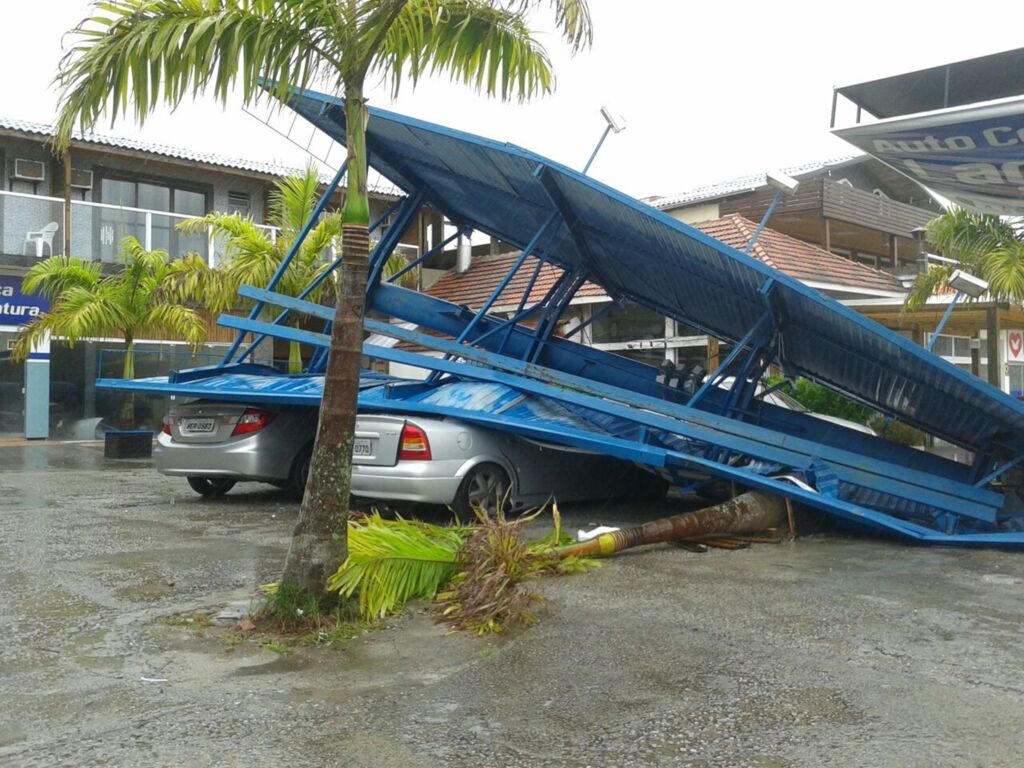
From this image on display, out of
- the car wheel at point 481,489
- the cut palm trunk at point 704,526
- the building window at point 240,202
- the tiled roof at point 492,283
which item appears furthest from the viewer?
the building window at point 240,202

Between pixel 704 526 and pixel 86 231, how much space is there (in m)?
17.7

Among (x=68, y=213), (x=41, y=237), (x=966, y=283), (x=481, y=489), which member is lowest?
(x=481, y=489)

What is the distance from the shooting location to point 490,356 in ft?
29.2

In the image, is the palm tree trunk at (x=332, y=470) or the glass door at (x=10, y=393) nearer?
the palm tree trunk at (x=332, y=470)

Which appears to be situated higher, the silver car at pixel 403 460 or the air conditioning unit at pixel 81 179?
the air conditioning unit at pixel 81 179

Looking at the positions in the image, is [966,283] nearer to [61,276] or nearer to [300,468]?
[300,468]

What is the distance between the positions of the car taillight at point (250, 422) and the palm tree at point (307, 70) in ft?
14.1

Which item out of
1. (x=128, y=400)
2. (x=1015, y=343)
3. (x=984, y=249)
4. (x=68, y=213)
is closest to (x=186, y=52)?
(x=984, y=249)

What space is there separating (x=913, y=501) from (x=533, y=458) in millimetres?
3255

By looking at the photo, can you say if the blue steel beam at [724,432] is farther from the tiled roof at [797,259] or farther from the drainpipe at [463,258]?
the drainpipe at [463,258]

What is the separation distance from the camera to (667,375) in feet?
33.0

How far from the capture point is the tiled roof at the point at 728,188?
20.7 metres

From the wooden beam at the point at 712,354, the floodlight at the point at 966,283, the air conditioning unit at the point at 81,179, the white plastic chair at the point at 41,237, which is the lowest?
the wooden beam at the point at 712,354

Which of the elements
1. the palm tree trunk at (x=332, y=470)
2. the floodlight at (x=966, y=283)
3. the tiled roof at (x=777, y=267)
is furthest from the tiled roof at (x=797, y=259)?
the palm tree trunk at (x=332, y=470)
